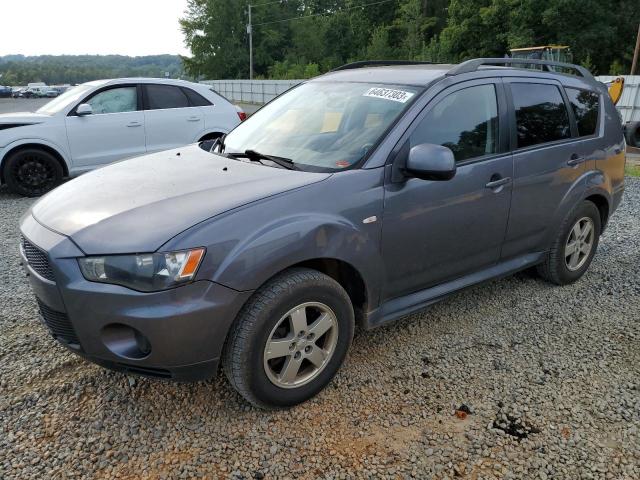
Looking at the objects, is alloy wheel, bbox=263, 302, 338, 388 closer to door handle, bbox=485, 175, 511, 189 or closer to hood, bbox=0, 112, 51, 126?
door handle, bbox=485, 175, 511, 189

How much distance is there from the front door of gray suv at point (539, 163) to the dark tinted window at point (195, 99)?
18.8ft

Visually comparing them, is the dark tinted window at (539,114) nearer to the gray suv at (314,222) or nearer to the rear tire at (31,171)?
the gray suv at (314,222)

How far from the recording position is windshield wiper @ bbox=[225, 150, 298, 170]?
3.08 m

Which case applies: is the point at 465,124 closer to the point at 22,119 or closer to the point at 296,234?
the point at 296,234

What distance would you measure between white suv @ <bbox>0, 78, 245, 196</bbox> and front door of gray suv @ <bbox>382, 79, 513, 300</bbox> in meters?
5.66

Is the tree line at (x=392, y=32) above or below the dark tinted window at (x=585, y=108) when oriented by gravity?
above

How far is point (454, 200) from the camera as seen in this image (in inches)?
127

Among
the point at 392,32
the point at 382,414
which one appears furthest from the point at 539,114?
the point at 392,32

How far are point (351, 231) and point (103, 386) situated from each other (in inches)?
63.5

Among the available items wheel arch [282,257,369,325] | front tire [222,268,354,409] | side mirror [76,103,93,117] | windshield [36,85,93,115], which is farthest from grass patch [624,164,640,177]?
windshield [36,85,93,115]

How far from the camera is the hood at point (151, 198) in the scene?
2.39 metres

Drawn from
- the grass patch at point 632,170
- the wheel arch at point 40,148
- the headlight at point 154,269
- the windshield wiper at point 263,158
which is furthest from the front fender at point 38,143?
the grass patch at point 632,170

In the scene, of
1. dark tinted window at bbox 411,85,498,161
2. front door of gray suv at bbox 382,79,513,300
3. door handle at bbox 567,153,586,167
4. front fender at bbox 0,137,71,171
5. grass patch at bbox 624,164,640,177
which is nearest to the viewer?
front door of gray suv at bbox 382,79,513,300

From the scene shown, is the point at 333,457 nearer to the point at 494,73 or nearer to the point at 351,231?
the point at 351,231
